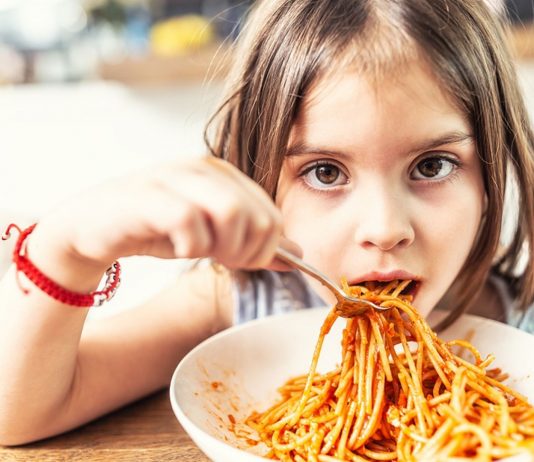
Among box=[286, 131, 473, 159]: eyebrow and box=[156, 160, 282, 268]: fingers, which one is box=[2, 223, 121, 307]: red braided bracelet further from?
box=[286, 131, 473, 159]: eyebrow

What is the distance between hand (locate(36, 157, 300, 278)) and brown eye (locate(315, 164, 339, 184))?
14.3 inches

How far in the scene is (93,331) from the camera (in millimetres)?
1181

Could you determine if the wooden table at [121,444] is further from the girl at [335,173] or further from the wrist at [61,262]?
the wrist at [61,262]

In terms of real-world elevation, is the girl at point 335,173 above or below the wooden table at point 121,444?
Answer: above

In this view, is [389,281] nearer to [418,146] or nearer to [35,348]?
[418,146]

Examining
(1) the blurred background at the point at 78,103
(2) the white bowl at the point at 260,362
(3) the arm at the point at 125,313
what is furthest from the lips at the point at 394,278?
(1) the blurred background at the point at 78,103

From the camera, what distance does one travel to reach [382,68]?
986 mm

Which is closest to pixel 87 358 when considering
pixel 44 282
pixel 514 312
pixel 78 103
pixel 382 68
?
pixel 44 282

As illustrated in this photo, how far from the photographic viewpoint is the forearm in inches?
34.5

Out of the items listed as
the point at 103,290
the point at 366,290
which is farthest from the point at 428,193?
the point at 103,290

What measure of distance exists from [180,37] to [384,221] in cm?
247

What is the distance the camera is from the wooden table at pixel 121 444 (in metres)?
0.96

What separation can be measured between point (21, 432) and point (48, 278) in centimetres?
28

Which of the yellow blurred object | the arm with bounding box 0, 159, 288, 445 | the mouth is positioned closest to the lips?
the mouth
